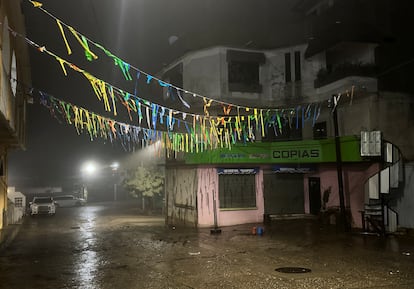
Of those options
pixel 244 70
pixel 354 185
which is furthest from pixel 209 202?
pixel 244 70

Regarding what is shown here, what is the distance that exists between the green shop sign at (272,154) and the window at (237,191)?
3.69 feet

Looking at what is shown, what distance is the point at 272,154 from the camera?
22.3m

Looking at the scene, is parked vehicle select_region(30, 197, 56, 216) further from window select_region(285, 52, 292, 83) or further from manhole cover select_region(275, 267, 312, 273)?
manhole cover select_region(275, 267, 312, 273)

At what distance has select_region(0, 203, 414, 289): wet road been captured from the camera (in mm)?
9500

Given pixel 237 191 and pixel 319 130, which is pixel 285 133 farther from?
pixel 237 191

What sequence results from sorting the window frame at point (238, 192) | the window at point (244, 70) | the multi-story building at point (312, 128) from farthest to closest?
the window at point (244, 70)
the window frame at point (238, 192)
the multi-story building at point (312, 128)

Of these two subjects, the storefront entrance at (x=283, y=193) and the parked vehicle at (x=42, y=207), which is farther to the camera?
the parked vehicle at (x=42, y=207)

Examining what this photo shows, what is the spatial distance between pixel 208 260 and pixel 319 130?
554 inches

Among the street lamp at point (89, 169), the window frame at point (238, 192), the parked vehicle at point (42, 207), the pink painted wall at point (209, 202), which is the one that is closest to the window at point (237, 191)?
the window frame at point (238, 192)

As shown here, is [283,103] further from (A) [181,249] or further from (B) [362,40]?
(A) [181,249]

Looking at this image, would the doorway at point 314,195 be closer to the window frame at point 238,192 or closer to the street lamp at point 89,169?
the window frame at point 238,192

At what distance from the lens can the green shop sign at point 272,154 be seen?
20578mm

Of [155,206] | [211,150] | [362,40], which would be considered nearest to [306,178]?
[211,150]

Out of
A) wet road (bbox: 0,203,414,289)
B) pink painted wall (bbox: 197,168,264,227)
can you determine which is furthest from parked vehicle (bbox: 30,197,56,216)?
pink painted wall (bbox: 197,168,264,227)
